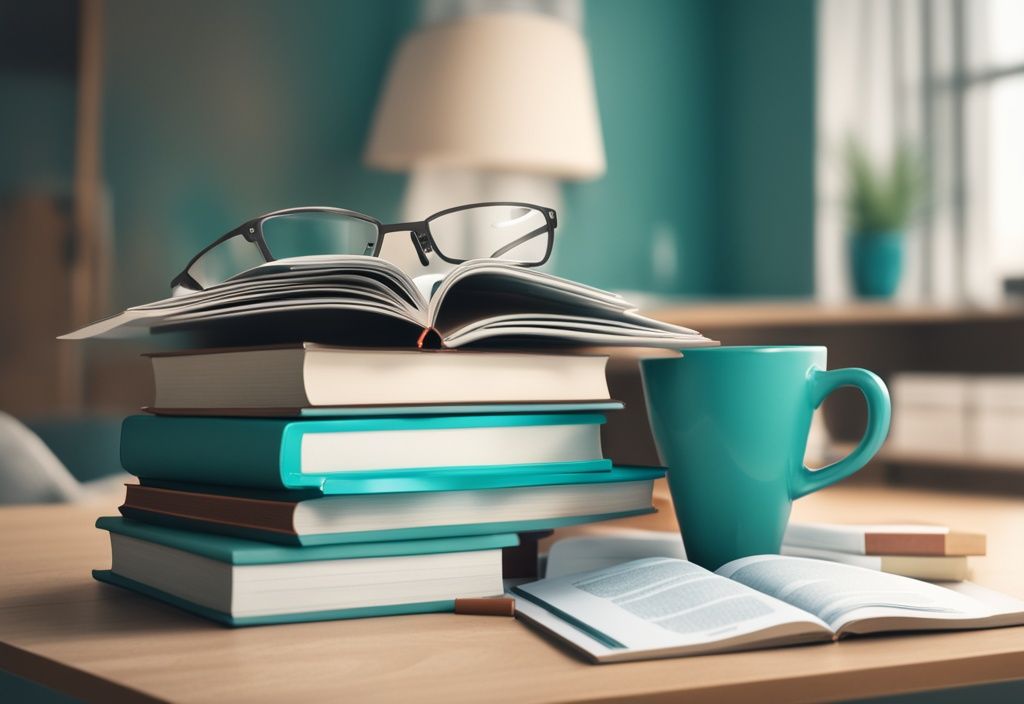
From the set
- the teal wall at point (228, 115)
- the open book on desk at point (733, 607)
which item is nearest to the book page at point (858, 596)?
the open book on desk at point (733, 607)

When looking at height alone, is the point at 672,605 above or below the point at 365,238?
below

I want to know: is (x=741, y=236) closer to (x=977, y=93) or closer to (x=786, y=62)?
(x=786, y=62)

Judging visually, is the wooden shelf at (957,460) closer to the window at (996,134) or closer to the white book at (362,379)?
the window at (996,134)

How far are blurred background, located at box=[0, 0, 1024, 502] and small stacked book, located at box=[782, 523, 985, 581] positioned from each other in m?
1.57

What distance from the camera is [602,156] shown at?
313cm

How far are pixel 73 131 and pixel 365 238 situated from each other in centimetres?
261

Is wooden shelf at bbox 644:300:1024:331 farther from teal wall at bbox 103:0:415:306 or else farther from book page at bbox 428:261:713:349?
book page at bbox 428:261:713:349

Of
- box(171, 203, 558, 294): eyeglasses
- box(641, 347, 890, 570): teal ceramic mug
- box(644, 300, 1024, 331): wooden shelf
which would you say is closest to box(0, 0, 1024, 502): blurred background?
box(644, 300, 1024, 331): wooden shelf

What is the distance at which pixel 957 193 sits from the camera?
3.13 m

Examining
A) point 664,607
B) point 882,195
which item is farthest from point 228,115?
point 664,607

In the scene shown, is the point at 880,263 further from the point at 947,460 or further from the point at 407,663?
the point at 407,663

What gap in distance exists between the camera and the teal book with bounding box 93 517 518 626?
53cm

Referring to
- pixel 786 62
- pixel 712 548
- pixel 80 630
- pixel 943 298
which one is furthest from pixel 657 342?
pixel 786 62

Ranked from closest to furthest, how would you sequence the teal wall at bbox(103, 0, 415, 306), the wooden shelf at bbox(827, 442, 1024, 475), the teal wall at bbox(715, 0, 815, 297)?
1. the wooden shelf at bbox(827, 442, 1024, 475)
2. the teal wall at bbox(103, 0, 415, 306)
3. the teal wall at bbox(715, 0, 815, 297)
